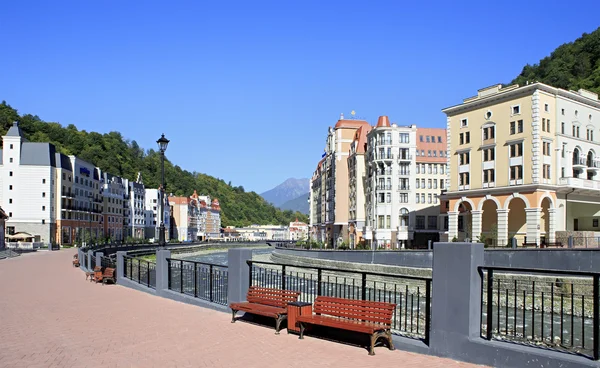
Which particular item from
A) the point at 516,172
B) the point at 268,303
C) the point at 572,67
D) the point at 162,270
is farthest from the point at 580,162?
the point at 572,67

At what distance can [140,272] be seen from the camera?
21.3m

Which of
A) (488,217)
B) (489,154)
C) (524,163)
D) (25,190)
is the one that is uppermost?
(489,154)

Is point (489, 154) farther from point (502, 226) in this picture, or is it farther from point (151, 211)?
point (151, 211)

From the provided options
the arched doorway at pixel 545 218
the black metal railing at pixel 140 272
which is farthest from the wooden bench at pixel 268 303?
the arched doorway at pixel 545 218

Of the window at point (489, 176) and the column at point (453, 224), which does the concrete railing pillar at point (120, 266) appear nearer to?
the window at point (489, 176)

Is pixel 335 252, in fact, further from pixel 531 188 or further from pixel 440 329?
pixel 440 329

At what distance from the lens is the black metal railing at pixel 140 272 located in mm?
19656

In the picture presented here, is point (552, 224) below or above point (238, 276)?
below

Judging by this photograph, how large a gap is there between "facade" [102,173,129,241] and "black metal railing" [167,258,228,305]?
93.9 m

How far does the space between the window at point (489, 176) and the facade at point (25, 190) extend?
65.2 m

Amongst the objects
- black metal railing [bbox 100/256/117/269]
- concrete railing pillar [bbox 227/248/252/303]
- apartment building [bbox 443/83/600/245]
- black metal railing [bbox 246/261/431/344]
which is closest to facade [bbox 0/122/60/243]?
apartment building [bbox 443/83/600/245]

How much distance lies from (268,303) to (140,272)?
1099 cm

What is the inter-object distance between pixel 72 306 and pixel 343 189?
74680 millimetres

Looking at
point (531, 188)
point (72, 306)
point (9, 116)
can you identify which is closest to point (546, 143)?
point (531, 188)
